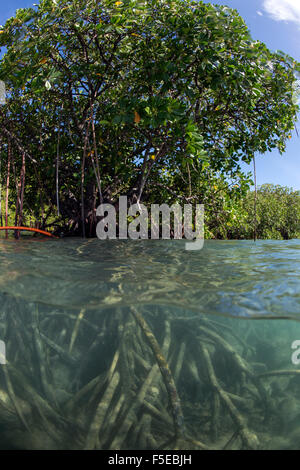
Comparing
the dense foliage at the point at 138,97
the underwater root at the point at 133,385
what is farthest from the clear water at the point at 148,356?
the dense foliage at the point at 138,97

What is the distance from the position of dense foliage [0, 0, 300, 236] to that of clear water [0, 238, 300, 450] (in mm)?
2520

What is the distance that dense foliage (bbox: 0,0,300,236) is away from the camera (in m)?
4.75

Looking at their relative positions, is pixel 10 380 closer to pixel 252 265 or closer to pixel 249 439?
pixel 249 439

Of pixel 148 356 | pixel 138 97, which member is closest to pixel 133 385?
pixel 148 356

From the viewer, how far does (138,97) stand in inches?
230

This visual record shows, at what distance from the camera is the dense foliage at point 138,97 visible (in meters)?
4.75

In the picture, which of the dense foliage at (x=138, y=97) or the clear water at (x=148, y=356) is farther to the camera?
the dense foliage at (x=138, y=97)

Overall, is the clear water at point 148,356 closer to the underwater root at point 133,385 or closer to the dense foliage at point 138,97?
the underwater root at point 133,385

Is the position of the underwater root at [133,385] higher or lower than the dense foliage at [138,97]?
lower

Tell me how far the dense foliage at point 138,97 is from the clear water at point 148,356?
2.52m

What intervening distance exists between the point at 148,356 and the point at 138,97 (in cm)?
460

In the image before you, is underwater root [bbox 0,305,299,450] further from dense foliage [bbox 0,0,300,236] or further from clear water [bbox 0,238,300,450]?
dense foliage [bbox 0,0,300,236]

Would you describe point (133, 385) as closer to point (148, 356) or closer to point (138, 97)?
point (148, 356)
